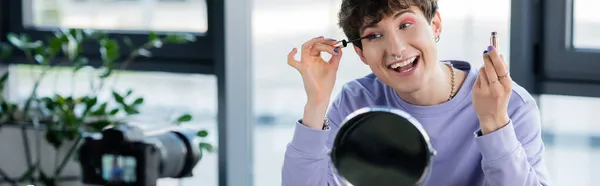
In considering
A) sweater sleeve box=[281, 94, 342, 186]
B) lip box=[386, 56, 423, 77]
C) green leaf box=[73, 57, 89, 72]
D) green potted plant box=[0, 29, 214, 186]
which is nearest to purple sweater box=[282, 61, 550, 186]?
sweater sleeve box=[281, 94, 342, 186]

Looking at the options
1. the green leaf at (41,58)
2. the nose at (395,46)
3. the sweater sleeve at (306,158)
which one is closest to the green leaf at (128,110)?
the green leaf at (41,58)

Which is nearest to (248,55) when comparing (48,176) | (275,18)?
(275,18)

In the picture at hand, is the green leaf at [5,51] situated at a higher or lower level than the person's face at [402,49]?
lower

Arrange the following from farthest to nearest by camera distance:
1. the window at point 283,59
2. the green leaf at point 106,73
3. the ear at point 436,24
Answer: the green leaf at point 106,73 → the window at point 283,59 → the ear at point 436,24

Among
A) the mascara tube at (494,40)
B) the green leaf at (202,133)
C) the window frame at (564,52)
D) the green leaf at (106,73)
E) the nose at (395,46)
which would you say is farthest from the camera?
the green leaf at (106,73)

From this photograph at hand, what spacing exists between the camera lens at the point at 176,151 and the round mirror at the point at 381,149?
43 cm

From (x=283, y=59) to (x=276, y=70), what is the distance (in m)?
0.04

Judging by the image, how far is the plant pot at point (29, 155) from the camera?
3.03 metres

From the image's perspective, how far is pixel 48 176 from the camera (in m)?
3.07

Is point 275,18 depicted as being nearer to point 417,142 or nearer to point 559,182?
point 559,182

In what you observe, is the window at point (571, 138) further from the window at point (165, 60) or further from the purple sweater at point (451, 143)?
the window at point (165, 60)

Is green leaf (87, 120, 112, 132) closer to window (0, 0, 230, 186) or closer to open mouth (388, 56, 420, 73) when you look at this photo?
window (0, 0, 230, 186)

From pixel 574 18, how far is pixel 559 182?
43cm

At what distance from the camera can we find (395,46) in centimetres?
162
